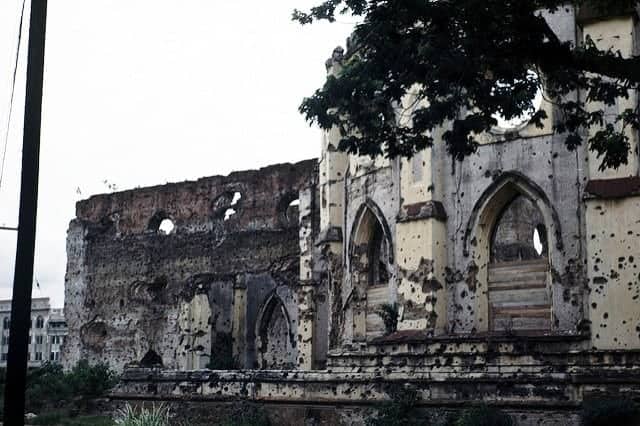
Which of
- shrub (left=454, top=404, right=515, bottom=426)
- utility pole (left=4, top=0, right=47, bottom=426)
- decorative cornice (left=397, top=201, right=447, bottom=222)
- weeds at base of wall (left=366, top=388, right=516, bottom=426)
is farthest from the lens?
decorative cornice (left=397, top=201, right=447, bottom=222)

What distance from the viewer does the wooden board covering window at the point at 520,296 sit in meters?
15.1

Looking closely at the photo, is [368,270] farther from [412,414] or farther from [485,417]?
[485,417]

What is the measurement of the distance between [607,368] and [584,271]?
76.2 inches

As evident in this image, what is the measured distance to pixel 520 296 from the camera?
15.4 metres

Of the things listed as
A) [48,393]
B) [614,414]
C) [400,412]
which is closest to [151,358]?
[48,393]

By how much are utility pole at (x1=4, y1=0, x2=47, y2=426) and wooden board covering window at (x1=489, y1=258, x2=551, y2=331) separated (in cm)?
1074

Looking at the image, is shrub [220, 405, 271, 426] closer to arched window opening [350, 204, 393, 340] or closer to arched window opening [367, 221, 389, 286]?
arched window opening [350, 204, 393, 340]

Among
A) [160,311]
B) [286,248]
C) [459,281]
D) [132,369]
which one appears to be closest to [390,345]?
[459,281]

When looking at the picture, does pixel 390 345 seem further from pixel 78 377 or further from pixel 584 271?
pixel 78 377

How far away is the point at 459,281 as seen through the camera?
16.0 m

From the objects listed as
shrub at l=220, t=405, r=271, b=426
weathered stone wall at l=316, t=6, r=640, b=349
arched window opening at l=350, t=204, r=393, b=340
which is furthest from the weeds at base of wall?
arched window opening at l=350, t=204, r=393, b=340

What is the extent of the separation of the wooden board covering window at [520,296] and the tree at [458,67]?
18.2 feet

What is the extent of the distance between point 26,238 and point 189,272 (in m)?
22.6

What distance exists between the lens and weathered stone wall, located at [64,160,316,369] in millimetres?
25375
